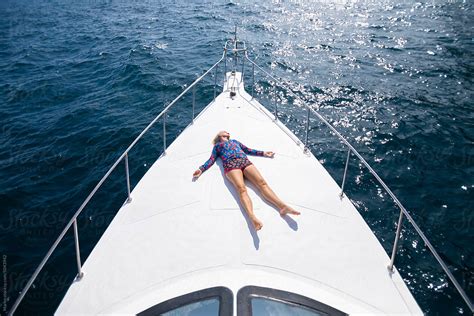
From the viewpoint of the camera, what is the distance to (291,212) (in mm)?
5000

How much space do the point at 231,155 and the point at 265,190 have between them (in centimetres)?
117

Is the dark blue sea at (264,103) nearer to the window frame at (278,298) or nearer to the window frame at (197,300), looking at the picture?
the window frame at (278,298)

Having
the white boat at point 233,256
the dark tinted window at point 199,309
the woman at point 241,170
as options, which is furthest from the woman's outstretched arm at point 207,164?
the dark tinted window at point 199,309

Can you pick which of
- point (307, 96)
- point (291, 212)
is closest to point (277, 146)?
point (291, 212)

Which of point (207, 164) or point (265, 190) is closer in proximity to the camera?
point (265, 190)

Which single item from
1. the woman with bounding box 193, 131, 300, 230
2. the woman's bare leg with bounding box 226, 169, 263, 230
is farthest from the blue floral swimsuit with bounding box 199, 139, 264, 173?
the woman's bare leg with bounding box 226, 169, 263, 230

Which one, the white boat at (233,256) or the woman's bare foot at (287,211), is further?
the woman's bare foot at (287,211)

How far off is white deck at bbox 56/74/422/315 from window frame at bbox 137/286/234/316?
8 centimetres

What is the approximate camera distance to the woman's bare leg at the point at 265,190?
5.02 metres

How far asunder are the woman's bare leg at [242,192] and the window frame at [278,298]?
1.20m

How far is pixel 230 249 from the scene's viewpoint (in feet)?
14.5

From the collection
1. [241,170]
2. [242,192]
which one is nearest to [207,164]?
[241,170]

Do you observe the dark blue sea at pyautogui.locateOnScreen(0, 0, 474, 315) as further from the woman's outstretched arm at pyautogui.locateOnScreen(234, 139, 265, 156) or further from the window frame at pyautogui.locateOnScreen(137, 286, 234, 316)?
the window frame at pyautogui.locateOnScreen(137, 286, 234, 316)

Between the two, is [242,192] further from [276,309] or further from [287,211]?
[276,309]
